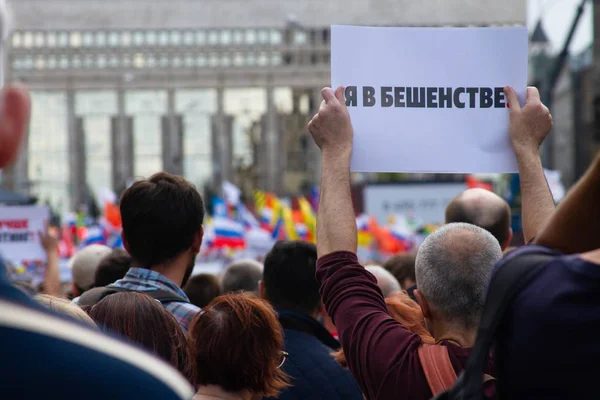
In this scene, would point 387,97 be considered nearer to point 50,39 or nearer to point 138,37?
point 138,37

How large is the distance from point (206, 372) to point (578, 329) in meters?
1.81

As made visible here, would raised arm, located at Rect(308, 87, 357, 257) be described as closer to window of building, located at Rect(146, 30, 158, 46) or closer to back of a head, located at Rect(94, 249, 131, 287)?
back of a head, located at Rect(94, 249, 131, 287)

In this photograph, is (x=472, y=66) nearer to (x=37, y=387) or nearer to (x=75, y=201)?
(x=37, y=387)

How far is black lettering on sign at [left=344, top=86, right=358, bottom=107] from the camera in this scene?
3.12 meters

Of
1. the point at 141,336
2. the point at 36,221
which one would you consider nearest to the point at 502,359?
the point at 141,336

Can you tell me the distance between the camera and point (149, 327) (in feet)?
10.2

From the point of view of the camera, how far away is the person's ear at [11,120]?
1303 mm

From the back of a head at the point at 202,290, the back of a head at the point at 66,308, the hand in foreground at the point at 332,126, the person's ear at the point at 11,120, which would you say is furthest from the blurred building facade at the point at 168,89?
the person's ear at the point at 11,120

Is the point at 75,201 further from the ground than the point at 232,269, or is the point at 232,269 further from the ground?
the point at 232,269

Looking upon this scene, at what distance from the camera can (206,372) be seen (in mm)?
3348

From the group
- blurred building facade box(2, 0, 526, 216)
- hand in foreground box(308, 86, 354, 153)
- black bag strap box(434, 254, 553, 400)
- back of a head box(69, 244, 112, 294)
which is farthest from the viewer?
blurred building facade box(2, 0, 526, 216)

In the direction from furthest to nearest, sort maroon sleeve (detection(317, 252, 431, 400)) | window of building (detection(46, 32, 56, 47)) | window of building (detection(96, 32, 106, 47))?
1. window of building (detection(96, 32, 106, 47))
2. window of building (detection(46, 32, 56, 47))
3. maroon sleeve (detection(317, 252, 431, 400))

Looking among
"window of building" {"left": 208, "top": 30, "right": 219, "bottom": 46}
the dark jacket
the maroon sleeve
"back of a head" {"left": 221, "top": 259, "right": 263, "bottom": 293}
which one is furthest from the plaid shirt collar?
"window of building" {"left": 208, "top": 30, "right": 219, "bottom": 46}

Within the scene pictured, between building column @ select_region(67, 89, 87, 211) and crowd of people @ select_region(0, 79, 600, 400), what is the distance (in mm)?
88839
